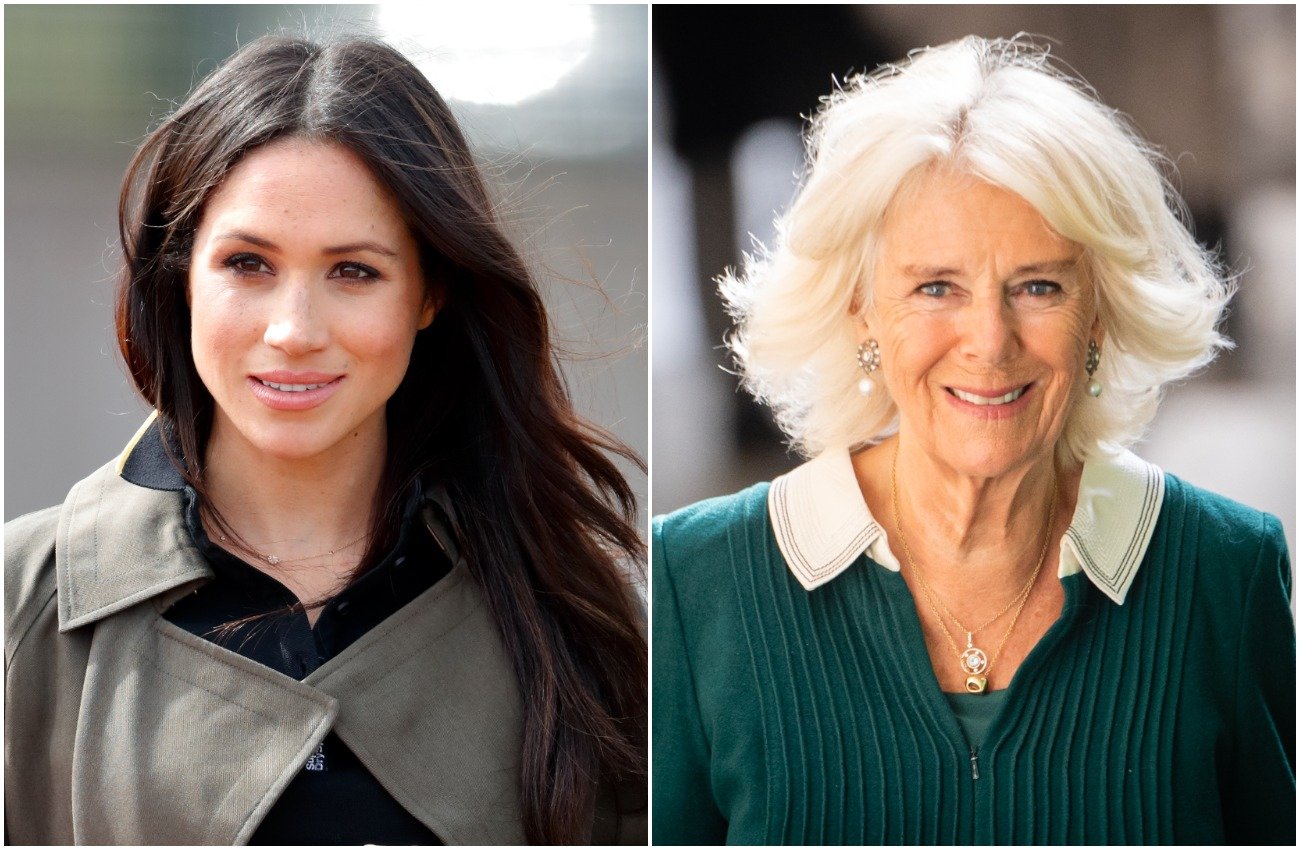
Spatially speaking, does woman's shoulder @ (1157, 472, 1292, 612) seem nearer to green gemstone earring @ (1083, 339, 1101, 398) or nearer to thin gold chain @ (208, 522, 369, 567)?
green gemstone earring @ (1083, 339, 1101, 398)

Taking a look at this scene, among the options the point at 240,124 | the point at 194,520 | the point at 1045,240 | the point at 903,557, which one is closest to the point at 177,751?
the point at 194,520

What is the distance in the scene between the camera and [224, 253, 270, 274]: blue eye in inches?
92.2

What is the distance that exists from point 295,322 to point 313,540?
1.40 feet

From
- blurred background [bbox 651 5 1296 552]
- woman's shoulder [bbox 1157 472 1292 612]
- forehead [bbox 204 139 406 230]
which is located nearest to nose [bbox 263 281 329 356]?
forehead [bbox 204 139 406 230]

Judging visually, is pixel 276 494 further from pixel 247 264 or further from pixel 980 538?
pixel 980 538

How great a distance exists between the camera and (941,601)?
2.49 metres

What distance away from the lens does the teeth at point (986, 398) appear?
243 centimetres

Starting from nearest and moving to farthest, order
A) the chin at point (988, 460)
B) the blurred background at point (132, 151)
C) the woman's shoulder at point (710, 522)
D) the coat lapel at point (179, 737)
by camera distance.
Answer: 1. the coat lapel at point (179, 737)
2. the chin at point (988, 460)
3. the woman's shoulder at point (710, 522)
4. the blurred background at point (132, 151)

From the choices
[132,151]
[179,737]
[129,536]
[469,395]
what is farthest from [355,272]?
[179,737]

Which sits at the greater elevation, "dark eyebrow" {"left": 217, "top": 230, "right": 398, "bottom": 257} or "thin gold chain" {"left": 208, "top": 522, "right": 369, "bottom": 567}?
"dark eyebrow" {"left": 217, "top": 230, "right": 398, "bottom": 257}

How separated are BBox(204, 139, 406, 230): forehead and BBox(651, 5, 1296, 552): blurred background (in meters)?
0.60

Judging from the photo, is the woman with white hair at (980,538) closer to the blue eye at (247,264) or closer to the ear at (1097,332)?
the ear at (1097,332)

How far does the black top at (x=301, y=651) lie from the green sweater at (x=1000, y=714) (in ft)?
1.84

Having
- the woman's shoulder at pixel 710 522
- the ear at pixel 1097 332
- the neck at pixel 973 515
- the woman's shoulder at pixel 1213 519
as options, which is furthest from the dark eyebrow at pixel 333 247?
the woman's shoulder at pixel 1213 519
